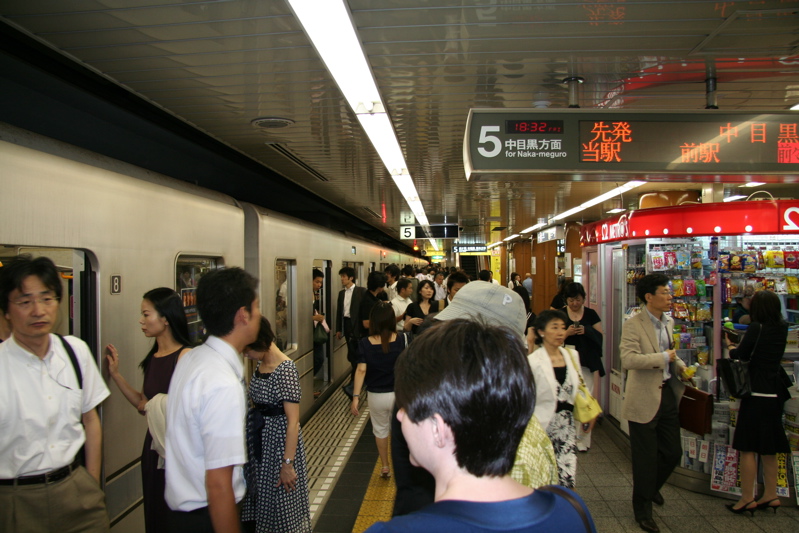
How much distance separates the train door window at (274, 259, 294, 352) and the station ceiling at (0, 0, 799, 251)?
143 cm

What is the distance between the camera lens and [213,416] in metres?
1.75

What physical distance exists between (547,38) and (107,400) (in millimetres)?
2981

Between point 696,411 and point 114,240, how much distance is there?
13.2ft

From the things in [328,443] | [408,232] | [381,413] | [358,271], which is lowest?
[328,443]

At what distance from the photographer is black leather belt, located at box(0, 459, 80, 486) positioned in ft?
6.21

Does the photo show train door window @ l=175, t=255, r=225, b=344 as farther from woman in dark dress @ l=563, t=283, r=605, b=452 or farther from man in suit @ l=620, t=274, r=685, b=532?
woman in dark dress @ l=563, t=283, r=605, b=452

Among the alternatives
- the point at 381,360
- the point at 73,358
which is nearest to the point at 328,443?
the point at 381,360

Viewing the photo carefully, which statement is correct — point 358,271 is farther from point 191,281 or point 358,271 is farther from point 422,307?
point 191,281

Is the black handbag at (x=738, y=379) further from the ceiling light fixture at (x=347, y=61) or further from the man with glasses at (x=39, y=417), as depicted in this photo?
the man with glasses at (x=39, y=417)

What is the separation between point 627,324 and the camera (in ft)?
12.5

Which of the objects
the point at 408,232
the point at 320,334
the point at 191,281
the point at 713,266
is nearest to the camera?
the point at 191,281

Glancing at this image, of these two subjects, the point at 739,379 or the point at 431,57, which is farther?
the point at 739,379

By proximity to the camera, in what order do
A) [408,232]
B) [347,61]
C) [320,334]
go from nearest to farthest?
[347,61] < [320,334] < [408,232]

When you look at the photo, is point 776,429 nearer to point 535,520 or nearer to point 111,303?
point 535,520
